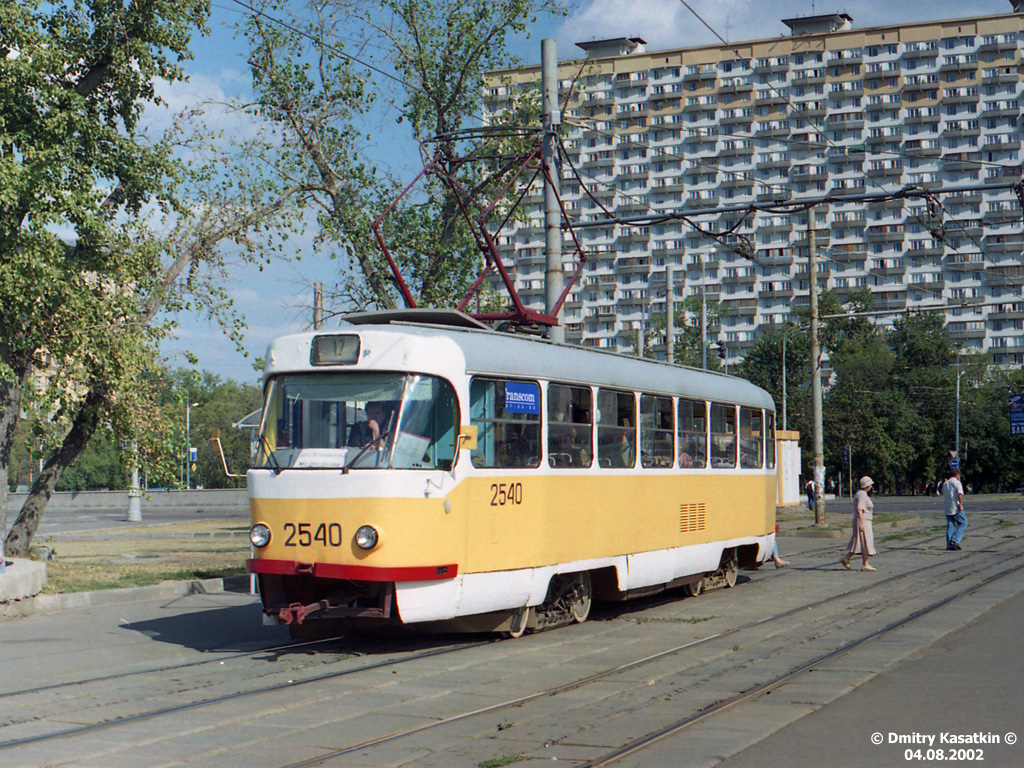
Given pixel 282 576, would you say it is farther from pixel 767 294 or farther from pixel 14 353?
pixel 767 294

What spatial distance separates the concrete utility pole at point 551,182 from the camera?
17.6 meters

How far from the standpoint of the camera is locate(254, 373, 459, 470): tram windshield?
1116cm

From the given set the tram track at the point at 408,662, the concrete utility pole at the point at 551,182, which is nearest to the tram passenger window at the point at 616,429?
the tram track at the point at 408,662

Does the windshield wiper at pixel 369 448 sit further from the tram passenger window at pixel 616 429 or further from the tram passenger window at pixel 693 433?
the tram passenger window at pixel 693 433

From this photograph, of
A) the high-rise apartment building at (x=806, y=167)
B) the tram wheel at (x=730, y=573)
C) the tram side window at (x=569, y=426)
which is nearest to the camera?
the tram side window at (x=569, y=426)

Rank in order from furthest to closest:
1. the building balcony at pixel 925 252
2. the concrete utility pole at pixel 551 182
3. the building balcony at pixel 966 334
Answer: the building balcony at pixel 966 334
the building balcony at pixel 925 252
the concrete utility pole at pixel 551 182

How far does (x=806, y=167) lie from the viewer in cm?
12788

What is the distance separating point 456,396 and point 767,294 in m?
122

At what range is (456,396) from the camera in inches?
451

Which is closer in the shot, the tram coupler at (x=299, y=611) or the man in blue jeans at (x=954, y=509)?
the tram coupler at (x=299, y=611)

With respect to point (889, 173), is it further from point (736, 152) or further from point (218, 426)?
point (218, 426)

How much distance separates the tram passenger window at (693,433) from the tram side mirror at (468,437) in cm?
510

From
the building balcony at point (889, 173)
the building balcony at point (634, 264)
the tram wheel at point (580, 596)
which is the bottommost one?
the tram wheel at point (580, 596)

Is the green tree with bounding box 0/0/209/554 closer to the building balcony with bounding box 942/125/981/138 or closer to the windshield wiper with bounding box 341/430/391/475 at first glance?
the windshield wiper with bounding box 341/430/391/475
